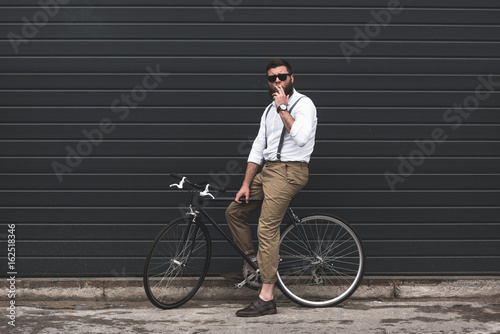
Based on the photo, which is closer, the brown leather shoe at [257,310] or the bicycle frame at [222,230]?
the brown leather shoe at [257,310]

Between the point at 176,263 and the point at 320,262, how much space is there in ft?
4.39

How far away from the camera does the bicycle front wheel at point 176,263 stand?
534 cm

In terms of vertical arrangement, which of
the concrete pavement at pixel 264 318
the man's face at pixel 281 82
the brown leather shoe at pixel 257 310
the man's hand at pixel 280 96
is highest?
the man's face at pixel 281 82

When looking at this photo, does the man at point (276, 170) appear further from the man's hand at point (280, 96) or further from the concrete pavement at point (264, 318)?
the concrete pavement at point (264, 318)

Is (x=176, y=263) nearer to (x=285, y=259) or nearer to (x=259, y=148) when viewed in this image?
(x=285, y=259)

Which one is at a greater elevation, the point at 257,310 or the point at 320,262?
the point at 320,262

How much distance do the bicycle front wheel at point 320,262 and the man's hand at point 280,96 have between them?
1148 millimetres

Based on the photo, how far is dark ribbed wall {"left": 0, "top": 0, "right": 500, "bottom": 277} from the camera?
19.4 feet

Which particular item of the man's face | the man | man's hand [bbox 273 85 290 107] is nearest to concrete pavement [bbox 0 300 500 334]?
the man

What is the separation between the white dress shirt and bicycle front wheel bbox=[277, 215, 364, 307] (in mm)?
675

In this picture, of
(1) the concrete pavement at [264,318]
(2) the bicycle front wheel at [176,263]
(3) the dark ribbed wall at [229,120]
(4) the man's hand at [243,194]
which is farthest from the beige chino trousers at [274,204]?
(3) the dark ribbed wall at [229,120]

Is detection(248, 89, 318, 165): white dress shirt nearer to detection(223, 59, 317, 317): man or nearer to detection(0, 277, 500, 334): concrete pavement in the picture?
detection(223, 59, 317, 317): man

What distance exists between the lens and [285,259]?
222 inches

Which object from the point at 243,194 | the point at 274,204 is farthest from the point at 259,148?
the point at 274,204
